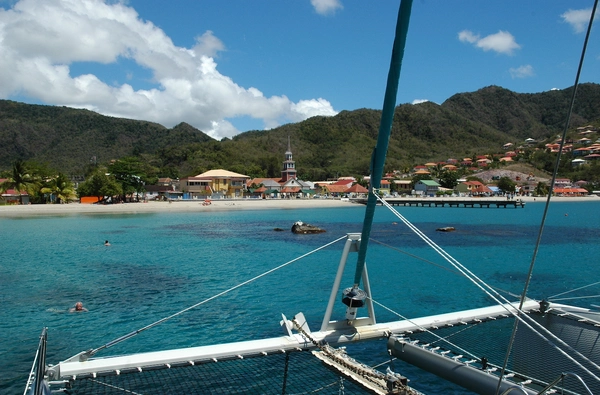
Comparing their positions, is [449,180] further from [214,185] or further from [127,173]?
[127,173]

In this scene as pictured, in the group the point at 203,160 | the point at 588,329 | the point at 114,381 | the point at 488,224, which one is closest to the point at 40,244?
the point at 114,381

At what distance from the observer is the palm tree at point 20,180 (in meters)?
73.0

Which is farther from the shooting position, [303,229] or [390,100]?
[303,229]

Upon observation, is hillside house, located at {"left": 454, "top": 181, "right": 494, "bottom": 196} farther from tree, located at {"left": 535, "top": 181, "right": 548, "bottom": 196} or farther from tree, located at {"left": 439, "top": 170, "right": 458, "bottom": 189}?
tree, located at {"left": 535, "top": 181, "right": 548, "bottom": 196}

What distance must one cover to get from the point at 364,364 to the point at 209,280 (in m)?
14.7

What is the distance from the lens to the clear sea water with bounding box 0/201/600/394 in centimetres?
1398

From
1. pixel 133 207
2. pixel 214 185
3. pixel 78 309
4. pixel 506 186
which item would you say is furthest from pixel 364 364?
pixel 506 186

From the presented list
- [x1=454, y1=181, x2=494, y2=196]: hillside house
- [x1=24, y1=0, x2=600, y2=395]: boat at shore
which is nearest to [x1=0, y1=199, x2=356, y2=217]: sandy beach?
[x1=454, y1=181, x2=494, y2=196]: hillside house

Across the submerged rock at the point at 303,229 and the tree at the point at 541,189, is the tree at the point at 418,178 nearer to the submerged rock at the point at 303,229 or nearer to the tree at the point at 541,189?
the tree at the point at 541,189

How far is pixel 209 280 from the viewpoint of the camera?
2261 cm

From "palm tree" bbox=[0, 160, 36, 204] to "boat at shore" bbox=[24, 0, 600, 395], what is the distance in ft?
249

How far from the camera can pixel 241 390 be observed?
381 inches

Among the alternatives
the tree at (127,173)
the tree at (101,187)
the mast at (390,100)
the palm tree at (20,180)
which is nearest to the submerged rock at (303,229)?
the mast at (390,100)

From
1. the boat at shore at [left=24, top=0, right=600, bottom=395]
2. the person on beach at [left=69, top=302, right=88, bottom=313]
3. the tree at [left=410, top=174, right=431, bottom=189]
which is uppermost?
the tree at [left=410, top=174, right=431, bottom=189]
